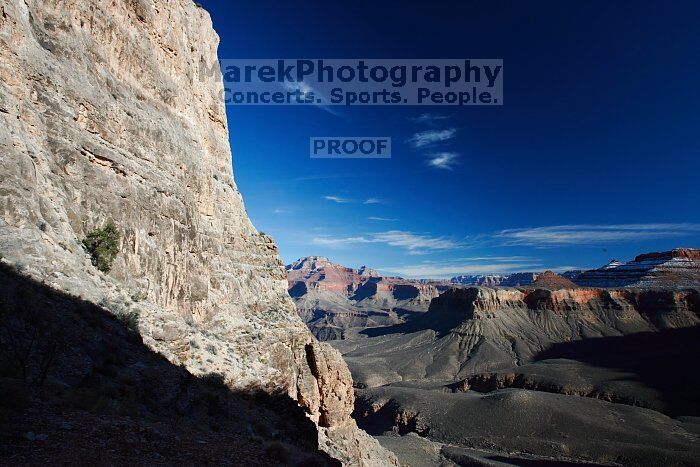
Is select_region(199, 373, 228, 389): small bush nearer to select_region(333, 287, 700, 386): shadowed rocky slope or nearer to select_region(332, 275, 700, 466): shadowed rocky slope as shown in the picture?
select_region(332, 275, 700, 466): shadowed rocky slope

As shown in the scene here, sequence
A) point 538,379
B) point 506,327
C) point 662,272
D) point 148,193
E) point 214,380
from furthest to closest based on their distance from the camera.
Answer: point 662,272 < point 506,327 < point 538,379 < point 148,193 < point 214,380

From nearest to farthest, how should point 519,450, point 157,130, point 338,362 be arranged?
point 157,130, point 338,362, point 519,450

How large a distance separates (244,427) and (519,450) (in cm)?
5763

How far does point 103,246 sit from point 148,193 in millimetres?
5188

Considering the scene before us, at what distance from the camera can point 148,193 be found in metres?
23.6

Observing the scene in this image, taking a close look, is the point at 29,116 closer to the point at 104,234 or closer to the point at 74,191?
the point at 74,191

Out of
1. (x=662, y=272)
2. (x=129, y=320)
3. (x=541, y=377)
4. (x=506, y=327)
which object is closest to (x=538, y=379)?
(x=541, y=377)

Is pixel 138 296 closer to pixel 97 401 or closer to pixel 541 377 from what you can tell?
pixel 97 401

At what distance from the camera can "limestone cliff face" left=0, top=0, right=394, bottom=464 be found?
17.3 metres

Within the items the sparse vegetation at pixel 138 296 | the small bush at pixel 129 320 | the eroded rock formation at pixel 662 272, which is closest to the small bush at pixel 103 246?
the sparse vegetation at pixel 138 296

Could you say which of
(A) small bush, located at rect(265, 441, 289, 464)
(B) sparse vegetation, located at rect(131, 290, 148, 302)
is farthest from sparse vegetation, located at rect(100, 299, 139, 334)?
(A) small bush, located at rect(265, 441, 289, 464)

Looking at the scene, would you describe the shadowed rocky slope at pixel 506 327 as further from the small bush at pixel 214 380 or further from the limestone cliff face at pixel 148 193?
the small bush at pixel 214 380

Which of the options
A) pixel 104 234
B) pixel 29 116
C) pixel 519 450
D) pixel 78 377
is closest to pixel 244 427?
pixel 78 377

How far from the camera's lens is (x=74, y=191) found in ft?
64.4
